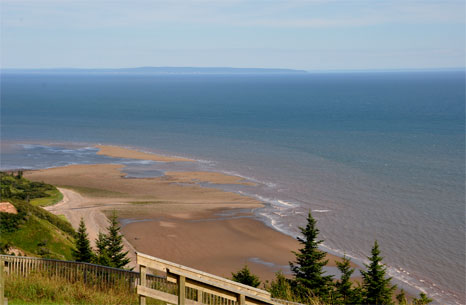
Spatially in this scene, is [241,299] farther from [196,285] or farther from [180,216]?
[180,216]

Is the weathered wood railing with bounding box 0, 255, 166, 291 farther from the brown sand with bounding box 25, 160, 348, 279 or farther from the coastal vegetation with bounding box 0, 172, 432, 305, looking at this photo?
the brown sand with bounding box 25, 160, 348, 279

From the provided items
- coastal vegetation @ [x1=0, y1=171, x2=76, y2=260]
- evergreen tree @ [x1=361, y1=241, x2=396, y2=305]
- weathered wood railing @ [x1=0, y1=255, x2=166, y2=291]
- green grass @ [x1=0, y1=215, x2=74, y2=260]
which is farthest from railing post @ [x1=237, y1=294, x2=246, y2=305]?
green grass @ [x1=0, y1=215, x2=74, y2=260]

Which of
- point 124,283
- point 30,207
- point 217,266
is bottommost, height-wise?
point 217,266

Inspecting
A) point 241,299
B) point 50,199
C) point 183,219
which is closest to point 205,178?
point 183,219

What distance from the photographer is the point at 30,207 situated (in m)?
29.6

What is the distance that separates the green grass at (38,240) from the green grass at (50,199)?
14.5 m

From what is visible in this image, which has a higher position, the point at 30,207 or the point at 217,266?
the point at 30,207

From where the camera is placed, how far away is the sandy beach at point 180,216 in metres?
31.0

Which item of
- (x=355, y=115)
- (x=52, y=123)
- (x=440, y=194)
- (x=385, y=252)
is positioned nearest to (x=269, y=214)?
(x=385, y=252)

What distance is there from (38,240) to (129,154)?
38997 mm

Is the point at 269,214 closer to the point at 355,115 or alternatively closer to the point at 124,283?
the point at 124,283

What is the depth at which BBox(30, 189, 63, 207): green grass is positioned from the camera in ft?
135

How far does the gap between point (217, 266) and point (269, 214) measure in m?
10.5

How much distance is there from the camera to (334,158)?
199 ft
